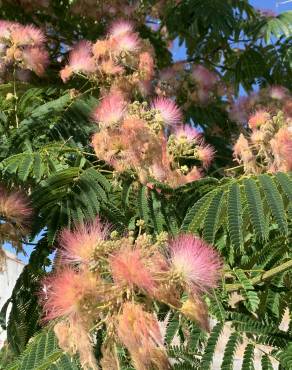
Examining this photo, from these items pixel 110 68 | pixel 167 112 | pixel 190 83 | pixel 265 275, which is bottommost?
pixel 265 275

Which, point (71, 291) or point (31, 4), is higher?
point (31, 4)

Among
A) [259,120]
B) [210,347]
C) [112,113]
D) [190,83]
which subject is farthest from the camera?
[190,83]

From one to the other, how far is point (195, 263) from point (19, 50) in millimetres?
2226

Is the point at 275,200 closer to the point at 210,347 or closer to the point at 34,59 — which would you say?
the point at 210,347

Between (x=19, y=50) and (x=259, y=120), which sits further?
(x=19, y=50)

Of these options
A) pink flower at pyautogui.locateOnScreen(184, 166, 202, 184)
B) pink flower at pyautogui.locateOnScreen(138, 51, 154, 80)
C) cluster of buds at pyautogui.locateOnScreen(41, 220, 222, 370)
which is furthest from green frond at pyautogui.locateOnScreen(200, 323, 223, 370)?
pink flower at pyautogui.locateOnScreen(138, 51, 154, 80)

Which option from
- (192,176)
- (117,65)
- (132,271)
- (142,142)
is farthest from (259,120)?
(132,271)

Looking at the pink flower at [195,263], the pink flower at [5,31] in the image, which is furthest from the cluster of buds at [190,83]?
the pink flower at [195,263]

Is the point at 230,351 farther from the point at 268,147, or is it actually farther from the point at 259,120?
the point at 259,120

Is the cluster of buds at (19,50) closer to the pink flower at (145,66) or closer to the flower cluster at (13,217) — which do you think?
the pink flower at (145,66)

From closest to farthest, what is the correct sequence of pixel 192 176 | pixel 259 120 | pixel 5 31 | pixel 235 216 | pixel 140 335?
pixel 140 335 < pixel 235 216 < pixel 192 176 < pixel 259 120 < pixel 5 31

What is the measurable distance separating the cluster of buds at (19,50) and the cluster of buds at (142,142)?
94 centimetres

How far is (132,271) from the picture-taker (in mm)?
1595

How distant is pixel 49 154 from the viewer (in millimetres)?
2994
